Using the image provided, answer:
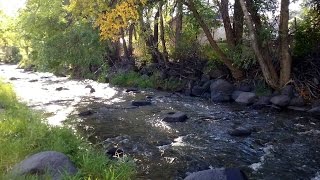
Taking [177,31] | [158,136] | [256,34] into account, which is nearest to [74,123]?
[158,136]

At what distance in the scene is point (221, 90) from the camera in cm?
1995

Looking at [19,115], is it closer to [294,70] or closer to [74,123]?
[74,123]

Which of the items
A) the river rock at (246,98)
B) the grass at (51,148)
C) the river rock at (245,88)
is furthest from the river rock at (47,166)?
the river rock at (245,88)

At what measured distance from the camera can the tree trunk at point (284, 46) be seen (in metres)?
16.3

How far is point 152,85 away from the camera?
82.5 ft

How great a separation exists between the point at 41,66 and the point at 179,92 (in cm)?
1257

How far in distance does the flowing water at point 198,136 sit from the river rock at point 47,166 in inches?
73.2

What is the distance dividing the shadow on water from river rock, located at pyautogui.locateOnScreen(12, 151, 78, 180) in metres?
1.95

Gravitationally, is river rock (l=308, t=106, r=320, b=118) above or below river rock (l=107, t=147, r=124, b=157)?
below

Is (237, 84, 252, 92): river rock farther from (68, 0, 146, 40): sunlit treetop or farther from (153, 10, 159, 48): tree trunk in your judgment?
(153, 10, 159, 48): tree trunk

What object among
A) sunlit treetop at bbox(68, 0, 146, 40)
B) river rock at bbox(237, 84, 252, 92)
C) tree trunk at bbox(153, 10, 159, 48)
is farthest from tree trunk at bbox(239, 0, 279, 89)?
tree trunk at bbox(153, 10, 159, 48)

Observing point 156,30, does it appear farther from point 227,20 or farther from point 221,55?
point 221,55

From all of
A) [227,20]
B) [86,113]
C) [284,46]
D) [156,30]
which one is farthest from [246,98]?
[156,30]

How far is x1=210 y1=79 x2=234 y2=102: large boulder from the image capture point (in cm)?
1914
